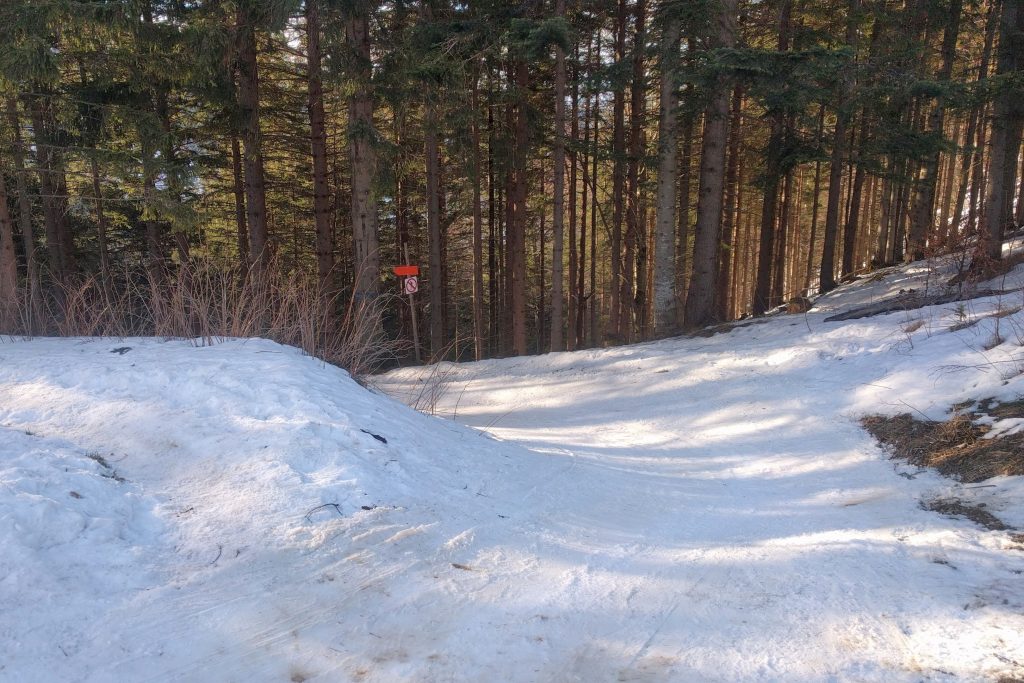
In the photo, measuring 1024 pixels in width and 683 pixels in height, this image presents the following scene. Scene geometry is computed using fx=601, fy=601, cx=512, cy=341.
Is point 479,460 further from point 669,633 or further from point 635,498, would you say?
point 669,633

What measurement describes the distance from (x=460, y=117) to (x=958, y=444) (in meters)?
11.9

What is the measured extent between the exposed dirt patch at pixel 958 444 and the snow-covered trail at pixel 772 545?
0.66 feet

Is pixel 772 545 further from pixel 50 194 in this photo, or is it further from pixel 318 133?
pixel 50 194

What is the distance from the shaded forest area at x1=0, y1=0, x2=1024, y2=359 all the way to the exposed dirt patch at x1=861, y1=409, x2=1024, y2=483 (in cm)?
489

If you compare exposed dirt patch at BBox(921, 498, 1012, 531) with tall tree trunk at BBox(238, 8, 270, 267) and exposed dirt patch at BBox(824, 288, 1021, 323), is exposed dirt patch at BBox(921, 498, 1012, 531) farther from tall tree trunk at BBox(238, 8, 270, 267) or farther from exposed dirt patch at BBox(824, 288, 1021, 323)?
tall tree trunk at BBox(238, 8, 270, 267)

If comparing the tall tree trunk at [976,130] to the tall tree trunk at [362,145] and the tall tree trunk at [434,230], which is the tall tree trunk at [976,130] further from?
the tall tree trunk at [434,230]

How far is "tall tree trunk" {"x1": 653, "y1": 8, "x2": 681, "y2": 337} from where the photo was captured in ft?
40.3

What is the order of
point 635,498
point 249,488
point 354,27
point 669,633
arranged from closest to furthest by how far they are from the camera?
point 669,633
point 249,488
point 635,498
point 354,27

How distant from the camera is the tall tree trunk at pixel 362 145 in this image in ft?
41.6

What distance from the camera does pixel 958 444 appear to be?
515 cm

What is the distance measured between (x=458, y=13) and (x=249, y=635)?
52.0 feet

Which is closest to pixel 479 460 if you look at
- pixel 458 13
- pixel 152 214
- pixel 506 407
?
pixel 506 407

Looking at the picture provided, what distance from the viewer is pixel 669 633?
289 centimetres

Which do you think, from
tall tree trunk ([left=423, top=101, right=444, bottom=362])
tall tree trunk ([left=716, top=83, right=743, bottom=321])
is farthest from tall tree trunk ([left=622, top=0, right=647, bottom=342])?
tall tree trunk ([left=423, top=101, right=444, bottom=362])
